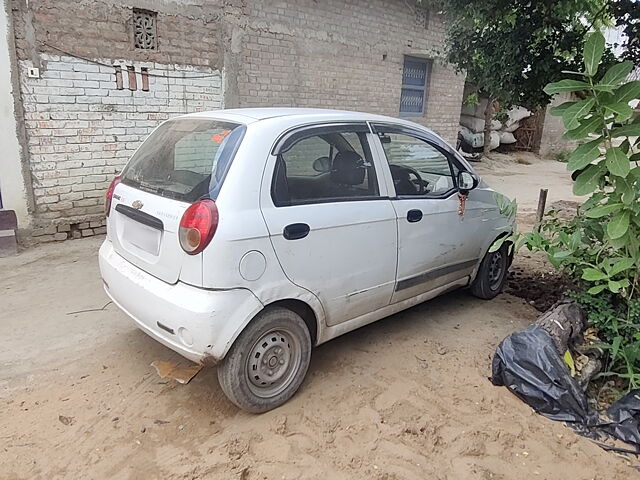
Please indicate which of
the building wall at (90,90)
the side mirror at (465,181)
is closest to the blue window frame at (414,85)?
the building wall at (90,90)

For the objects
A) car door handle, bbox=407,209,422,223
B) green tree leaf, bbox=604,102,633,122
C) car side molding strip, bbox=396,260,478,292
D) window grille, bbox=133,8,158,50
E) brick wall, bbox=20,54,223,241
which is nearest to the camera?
green tree leaf, bbox=604,102,633,122

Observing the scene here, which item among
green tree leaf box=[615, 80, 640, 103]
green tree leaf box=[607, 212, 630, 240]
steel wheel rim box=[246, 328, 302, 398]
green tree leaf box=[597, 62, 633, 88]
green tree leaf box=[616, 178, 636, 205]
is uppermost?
green tree leaf box=[597, 62, 633, 88]

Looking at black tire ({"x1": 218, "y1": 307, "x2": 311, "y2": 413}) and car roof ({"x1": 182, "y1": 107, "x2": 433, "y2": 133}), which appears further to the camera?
car roof ({"x1": 182, "y1": 107, "x2": 433, "y2": 133})

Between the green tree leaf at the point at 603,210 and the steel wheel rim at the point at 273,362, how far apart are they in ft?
6.56

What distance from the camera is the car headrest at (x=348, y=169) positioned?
312 centimetres

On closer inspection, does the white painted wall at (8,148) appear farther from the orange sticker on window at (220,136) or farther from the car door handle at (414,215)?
the car door handle at (414,215)

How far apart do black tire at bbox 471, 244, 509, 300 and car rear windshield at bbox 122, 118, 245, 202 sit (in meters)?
2.68

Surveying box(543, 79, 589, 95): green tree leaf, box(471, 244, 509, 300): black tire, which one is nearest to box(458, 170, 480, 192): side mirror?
box(471, 244, 509, 300): black tire

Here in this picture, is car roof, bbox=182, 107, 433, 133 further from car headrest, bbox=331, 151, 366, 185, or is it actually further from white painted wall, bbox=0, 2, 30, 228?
white painted wall, bbox=0, 2, 30, 228

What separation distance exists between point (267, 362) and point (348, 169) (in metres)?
1.32

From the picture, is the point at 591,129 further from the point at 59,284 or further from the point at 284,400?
the point at 59,284

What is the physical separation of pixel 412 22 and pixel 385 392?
8396 mm

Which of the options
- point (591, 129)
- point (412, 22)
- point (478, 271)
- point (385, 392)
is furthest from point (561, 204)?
point (385, 392)

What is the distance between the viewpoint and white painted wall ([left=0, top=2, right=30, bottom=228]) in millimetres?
5047
